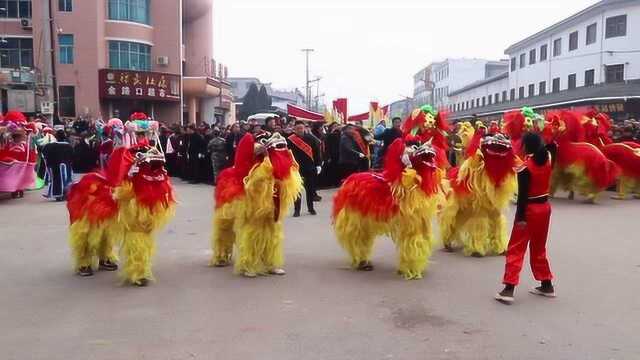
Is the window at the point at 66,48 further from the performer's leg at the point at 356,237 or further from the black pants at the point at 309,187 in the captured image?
the performer's leg at the point at 356,237

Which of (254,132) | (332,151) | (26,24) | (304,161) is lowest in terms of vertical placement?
(304,161)

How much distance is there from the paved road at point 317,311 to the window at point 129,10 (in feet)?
90.4

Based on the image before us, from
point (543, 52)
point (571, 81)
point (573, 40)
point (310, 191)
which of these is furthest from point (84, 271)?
point (543, 52)

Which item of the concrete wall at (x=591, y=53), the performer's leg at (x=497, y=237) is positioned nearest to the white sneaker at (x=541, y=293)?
the performer's leg at (x=497, y=237)

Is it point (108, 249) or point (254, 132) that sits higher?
point (254, 132)

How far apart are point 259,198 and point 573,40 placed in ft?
131

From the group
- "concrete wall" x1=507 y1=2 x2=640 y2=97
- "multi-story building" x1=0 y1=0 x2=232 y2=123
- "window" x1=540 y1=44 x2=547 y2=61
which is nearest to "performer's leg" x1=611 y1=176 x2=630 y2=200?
"multi-story building" x1=0 y1=0 x2=232 y2=123

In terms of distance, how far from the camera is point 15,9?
3144 cm

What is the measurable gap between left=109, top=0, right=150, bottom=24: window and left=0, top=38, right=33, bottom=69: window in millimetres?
4634

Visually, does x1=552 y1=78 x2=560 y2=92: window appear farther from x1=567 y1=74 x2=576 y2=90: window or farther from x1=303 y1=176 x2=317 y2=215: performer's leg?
x1=303 y1=176 x2=317 y2=215: performer's leg

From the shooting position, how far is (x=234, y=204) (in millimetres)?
6422

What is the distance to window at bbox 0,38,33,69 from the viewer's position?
31266mm

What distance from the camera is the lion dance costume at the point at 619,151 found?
40.8ft

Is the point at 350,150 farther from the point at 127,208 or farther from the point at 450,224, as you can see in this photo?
the point at 127,208
